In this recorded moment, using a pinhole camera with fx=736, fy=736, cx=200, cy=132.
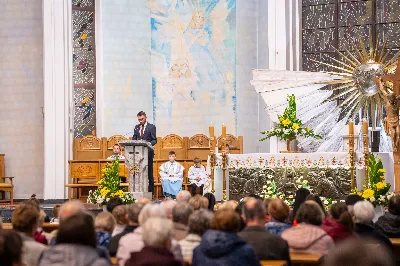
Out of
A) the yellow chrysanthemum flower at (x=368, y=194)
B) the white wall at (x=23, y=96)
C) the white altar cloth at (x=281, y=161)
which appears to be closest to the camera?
the yellow chrysanthemum flower at (x=368, y=194)

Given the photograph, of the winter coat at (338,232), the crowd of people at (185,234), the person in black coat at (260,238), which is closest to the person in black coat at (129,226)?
the crowd of people at (185,234)

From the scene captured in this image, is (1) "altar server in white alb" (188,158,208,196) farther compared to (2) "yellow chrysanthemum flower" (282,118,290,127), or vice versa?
(1) "altar server in white alb" (188,158,208,196)

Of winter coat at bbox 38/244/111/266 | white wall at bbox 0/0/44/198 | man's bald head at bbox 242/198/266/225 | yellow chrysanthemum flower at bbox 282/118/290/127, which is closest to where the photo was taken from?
winter coat at bbox 38/244/111/266

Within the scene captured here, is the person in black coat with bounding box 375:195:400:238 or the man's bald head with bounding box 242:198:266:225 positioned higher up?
the man's bald head with bounding box 242:198:266:225

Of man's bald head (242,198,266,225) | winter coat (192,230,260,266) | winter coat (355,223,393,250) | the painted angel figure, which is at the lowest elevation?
winter coat (355,223,393,250)

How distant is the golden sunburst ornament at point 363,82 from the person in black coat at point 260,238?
9876mm

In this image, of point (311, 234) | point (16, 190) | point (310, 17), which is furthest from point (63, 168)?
point (311, 234)

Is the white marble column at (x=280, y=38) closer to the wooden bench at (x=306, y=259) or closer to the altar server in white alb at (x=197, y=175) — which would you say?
the altar server in white alb at (x=197, y=175)

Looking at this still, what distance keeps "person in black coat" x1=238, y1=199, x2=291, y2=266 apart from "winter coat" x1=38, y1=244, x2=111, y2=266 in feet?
4.37

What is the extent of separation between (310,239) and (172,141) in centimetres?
1257

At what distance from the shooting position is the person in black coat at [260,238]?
512 centimetres

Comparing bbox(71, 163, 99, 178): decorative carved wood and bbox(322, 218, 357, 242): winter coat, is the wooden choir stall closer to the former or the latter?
bbox(71, 163, 99, 178): decorative carved wood

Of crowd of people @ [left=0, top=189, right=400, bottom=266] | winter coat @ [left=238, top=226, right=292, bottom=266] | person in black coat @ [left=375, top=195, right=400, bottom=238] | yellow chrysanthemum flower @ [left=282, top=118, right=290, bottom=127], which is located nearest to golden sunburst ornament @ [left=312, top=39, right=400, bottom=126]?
yellow chrysanthemum flower @ [left=282, top=118, right=290, bottom=127]

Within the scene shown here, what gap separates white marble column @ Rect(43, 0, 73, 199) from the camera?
17594 mm
